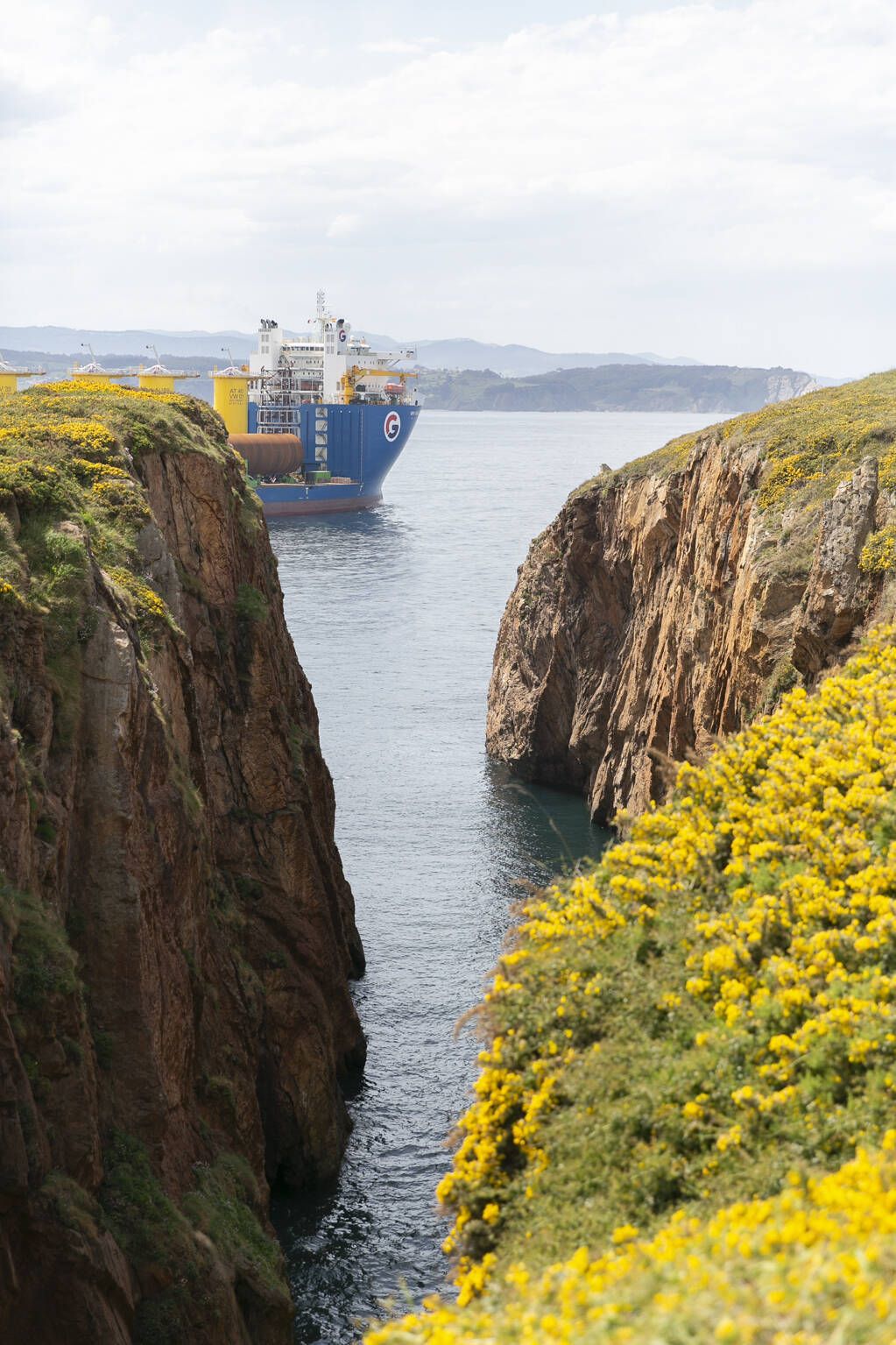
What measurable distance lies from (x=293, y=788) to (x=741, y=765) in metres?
19.0

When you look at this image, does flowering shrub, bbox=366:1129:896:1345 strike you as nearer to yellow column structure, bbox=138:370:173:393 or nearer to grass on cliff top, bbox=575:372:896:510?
grass on cliff top, bbox=575:372:896:510

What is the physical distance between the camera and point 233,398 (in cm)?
14775

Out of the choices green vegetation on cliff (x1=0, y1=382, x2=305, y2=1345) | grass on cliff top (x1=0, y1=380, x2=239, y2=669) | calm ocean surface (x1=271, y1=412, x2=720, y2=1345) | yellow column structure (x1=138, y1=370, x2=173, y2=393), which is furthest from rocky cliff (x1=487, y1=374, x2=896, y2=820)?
yellow column structure (x1=138, y1=370, x2=173, y2=393)

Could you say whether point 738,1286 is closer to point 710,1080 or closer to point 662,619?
point 710,1080

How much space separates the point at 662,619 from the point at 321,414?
106816 mm

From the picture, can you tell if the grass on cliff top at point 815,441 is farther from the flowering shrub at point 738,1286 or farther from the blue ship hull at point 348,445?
the blue ship hull at point 348,445

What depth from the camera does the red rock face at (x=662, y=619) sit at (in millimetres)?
28453

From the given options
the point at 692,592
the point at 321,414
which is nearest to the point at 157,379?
the point at 321,414

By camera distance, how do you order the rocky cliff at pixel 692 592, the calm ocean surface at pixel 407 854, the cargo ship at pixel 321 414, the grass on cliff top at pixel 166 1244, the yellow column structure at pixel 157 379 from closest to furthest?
the grass on cliff top at pixel 166 1244 → the calm ocean surface at pixel 407 854 → the rocky cliff at pixel 692 592 → the yellow column structure at pixel 157 379 → the cargo ship at pixel 321 414

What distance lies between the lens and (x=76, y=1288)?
53.7 feet

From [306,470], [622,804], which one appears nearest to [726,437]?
[622,804]

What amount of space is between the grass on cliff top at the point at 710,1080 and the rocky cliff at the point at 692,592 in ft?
5.52

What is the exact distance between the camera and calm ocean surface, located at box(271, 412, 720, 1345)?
27375 millimetres

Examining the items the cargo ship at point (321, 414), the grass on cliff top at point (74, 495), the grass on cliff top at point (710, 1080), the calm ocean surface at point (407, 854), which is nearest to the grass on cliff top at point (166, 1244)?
the calm ocean surface at point (407, 854)
